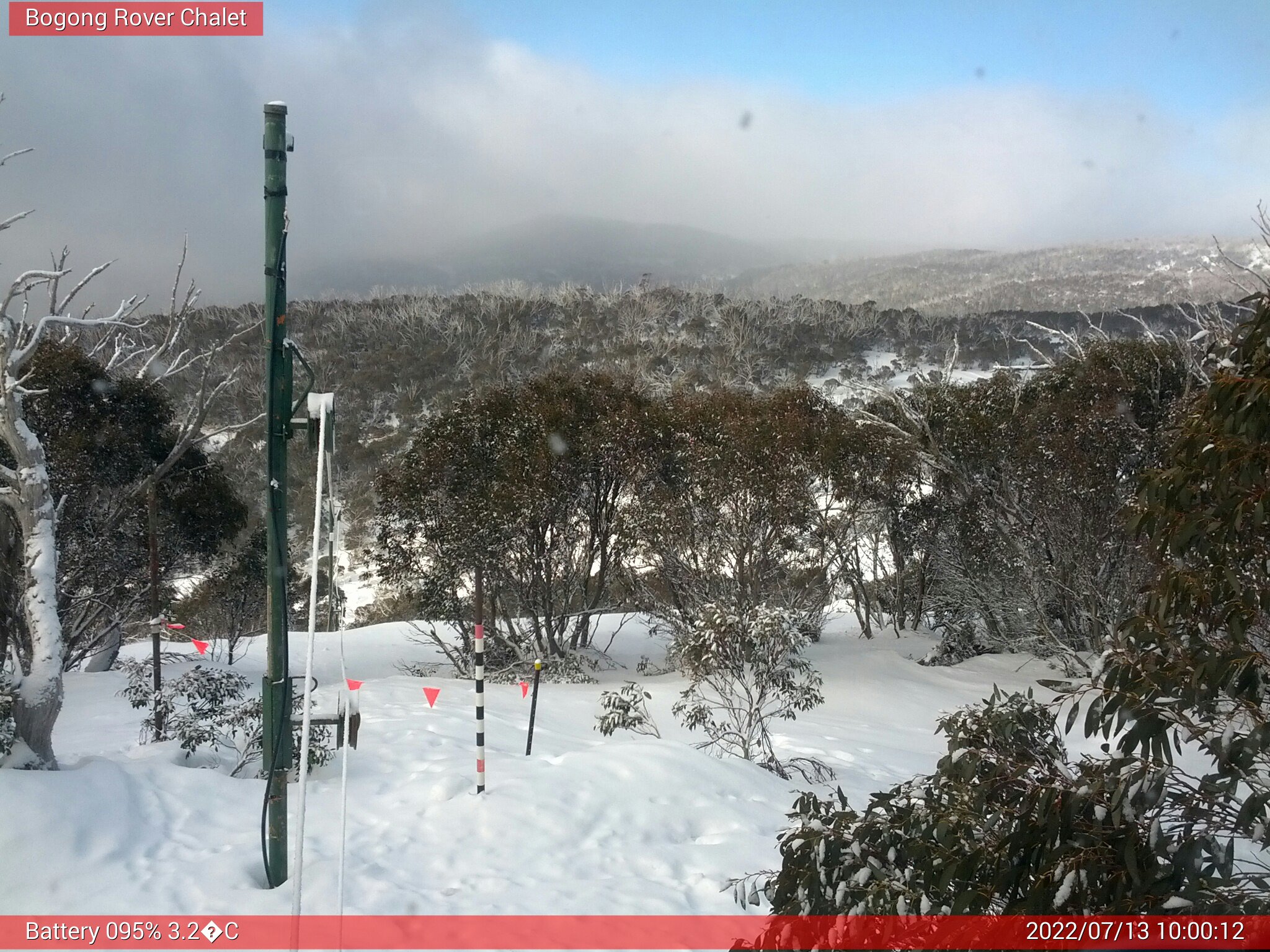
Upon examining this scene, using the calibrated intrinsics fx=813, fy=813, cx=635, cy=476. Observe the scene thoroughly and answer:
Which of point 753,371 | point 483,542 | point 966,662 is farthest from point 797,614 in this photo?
point 753,371

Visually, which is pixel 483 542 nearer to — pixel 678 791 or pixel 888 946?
pixel 678 791

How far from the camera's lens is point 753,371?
37562 millimetres

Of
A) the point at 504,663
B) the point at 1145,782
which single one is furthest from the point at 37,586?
the point at 504,663

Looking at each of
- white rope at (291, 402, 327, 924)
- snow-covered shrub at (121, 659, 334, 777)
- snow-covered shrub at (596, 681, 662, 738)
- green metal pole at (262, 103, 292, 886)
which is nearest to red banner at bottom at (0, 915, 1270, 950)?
white rope at (291, 402, 327, 924)

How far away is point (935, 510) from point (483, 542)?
26.2 feet

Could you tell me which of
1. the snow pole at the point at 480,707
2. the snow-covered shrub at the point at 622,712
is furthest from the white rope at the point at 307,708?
the snow-covered shrub at the point at 622,712

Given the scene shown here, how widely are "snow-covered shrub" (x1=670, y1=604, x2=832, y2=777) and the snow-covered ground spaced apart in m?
0.67

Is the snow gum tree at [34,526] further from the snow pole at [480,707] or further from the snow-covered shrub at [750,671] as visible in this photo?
the snow-covered shrub at [750,671]

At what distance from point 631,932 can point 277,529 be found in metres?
2.46

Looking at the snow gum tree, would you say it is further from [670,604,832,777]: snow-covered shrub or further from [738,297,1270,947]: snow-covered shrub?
[670,604,832,777]: snow-covered shrub

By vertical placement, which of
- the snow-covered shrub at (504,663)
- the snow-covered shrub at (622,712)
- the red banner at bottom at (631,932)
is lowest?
the snow-covered shrub at (504,663)

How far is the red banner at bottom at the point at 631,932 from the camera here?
5.51 ft

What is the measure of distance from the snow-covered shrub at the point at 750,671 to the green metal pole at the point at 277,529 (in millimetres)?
4330

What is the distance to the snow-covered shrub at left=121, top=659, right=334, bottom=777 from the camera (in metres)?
5.70
